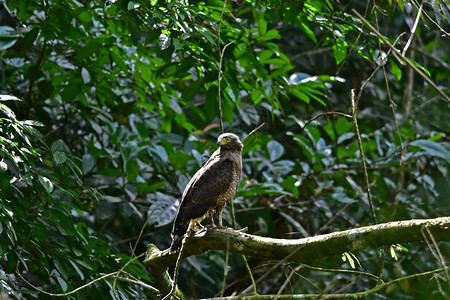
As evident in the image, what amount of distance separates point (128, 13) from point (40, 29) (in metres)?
0.89

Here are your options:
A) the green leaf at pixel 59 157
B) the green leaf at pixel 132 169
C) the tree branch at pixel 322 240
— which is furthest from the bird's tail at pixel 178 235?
the green leaf at pixel 132 169

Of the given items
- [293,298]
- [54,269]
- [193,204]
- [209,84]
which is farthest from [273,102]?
[293,298]

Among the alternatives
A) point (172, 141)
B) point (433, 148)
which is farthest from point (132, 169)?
point (433, 148)

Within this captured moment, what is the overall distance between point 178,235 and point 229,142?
77cm

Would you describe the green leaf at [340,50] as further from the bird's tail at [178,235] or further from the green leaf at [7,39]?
the green leaf at [7,39]

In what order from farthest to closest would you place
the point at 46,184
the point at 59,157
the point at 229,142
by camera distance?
the point at 229,142, the point at 59,157, the point at 46,184

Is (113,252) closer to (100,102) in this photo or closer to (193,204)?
(193,204)

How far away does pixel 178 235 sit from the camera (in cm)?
383

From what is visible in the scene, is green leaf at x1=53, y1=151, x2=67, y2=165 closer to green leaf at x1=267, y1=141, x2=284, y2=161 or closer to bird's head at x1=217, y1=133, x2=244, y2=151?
bird's head at x1=217, y1=133, x2=244, y2=151

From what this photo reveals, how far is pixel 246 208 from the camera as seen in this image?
586cm

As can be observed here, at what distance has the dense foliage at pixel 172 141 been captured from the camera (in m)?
3.93

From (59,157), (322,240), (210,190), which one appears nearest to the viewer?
(322,240)

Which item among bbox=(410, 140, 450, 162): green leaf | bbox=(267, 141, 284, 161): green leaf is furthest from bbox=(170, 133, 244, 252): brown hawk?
bbox=(410, 140, 450, 162): green leaf

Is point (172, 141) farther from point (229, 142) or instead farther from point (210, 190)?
point (210, 190)
